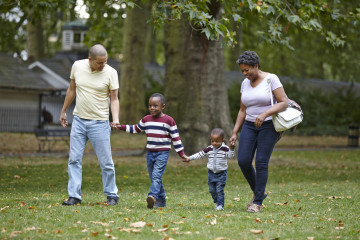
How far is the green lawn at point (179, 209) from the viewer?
235 inches

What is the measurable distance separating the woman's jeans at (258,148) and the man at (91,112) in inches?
64.7

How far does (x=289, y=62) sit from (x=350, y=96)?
9466 mm

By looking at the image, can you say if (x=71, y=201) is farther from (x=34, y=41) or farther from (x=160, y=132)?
(x=34, y=41)

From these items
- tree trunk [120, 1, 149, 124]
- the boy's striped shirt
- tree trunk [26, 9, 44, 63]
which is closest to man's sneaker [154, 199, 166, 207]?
the boy's striped shirt

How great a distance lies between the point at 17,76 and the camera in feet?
116

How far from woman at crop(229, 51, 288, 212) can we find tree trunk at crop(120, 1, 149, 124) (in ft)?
66.8

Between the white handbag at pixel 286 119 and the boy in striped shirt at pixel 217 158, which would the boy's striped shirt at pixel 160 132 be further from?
the white handbag at pixel 286 119

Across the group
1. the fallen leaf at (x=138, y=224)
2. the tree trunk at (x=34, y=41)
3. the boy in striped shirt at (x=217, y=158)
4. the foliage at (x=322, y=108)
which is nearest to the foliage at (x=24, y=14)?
the tree trunk at (x=34, y=41)

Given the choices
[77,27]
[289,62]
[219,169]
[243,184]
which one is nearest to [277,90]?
[219,169]

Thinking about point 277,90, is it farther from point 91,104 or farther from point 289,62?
point 289,62

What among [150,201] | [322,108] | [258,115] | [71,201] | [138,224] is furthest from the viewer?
[322,108]

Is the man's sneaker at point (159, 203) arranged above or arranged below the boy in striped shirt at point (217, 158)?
below

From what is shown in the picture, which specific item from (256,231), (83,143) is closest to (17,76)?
(83,143)

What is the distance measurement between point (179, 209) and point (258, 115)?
1619 mm
